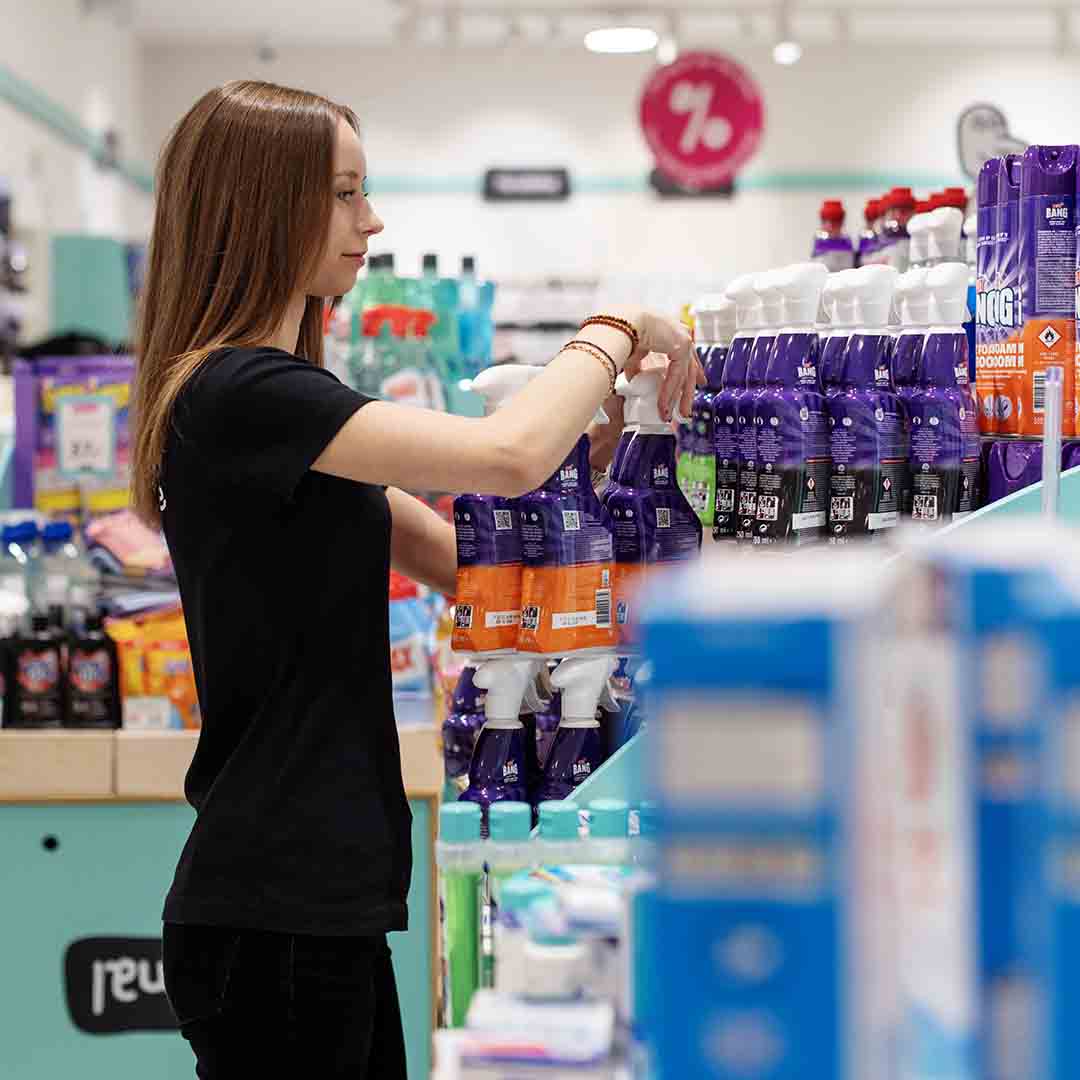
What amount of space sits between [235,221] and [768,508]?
74cm

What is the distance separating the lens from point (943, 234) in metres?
2.35

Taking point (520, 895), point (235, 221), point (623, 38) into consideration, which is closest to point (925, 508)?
point (235, 221)

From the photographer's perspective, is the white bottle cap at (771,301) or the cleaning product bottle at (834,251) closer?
the white bottle cap at (771,301)

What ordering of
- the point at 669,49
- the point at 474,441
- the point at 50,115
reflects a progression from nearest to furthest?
1. the point at 474,441
2. the point at 50,115
3. the point at 669,49

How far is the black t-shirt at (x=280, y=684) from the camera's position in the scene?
1.72 meters

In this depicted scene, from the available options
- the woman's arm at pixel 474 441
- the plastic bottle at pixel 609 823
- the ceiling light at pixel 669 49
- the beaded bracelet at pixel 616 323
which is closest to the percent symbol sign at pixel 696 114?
the ceiling light at pixel 669 49

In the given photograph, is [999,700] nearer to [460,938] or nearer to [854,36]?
[460,938]

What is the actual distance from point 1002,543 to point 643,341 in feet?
3.48

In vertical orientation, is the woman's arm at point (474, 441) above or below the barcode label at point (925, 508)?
above

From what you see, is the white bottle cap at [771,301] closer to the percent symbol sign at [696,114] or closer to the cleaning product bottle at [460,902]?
the cleaning product bottle at [460,902]

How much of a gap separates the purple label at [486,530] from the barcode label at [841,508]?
0.40 metres

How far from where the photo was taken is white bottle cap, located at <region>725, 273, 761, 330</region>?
6.93ft

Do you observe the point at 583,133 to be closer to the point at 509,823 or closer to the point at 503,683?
the point at 503,683

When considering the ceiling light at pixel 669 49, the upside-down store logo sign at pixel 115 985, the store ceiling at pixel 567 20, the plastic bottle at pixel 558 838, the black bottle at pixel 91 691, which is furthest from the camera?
the store ceiling at pixel 567 20
